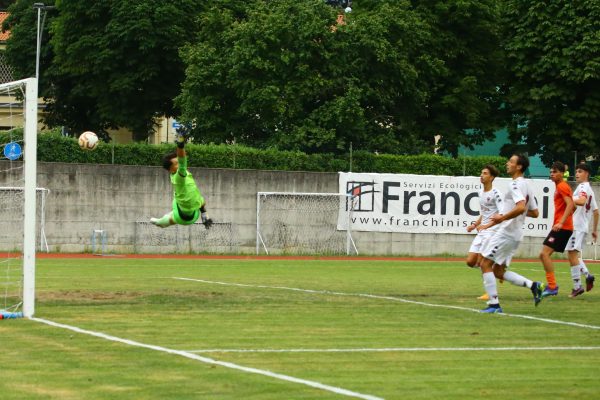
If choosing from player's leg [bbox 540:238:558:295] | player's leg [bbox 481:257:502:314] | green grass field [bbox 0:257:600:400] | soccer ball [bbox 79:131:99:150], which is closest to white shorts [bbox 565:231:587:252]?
player's leg [bbox 540:238:558:295]

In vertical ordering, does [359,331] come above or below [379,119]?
below

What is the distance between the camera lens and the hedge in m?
37.3

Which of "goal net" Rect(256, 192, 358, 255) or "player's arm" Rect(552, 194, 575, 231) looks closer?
"player's arm" Rect(552, 194, 575, 231)

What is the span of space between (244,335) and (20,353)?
2.72m

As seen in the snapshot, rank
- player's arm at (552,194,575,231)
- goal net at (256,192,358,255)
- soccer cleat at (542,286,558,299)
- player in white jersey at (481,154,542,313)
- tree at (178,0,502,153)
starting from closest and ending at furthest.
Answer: player in white jersey at (481,154,542,313) → soccer cleat at (542,286,558,299) → player's arm at (552,194,575,231) → goal net at (256,192,358,255) → tree at (178,0,502,153)

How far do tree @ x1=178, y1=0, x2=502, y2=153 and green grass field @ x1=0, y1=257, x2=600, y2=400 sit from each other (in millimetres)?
22616

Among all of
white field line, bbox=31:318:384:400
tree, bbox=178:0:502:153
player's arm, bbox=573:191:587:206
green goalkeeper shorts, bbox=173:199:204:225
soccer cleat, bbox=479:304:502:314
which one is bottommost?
white field line, bbox=31:318:384:400

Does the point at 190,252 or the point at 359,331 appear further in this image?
the point at 190,252

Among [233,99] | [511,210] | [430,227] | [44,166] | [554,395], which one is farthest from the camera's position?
[233,99]

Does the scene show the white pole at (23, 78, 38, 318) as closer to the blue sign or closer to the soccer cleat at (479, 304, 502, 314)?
the soccer cleat at (479, 304, 502, 314)

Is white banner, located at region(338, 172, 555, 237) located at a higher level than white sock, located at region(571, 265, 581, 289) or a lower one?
higher

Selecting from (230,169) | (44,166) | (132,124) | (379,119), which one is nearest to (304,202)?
(230,169)

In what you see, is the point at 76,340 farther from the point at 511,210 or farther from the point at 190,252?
the point at 190,252

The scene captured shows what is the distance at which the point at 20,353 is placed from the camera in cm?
1162
